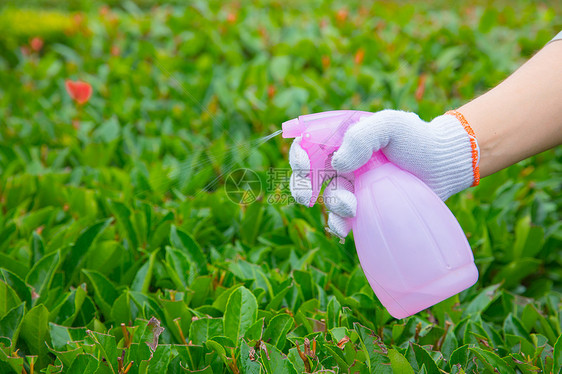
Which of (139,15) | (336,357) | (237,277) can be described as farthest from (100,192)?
(139,15)

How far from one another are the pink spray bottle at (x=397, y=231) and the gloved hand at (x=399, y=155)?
0.13ft

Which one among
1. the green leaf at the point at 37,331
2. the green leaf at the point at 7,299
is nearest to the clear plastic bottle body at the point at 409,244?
the green leaf at the point at 37,331

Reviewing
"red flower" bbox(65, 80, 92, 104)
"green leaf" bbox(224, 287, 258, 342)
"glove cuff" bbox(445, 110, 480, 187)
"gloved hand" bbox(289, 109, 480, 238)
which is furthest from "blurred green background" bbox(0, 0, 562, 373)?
"glove cuff" bbox(445, 110, 480, 187)

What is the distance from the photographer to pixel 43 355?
1.73 m

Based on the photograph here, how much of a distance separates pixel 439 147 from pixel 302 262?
0.73 m

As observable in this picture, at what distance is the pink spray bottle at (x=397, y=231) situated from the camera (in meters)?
1.51

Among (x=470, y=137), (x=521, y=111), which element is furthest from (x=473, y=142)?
(x=521, y=111)

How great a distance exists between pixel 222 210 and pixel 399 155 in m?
1.02

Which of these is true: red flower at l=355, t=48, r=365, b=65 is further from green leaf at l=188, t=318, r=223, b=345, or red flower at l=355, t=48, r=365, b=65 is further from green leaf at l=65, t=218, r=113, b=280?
green leaf at l=188, t=318, r=223, b=345

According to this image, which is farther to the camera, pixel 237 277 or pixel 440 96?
pixel 440 96

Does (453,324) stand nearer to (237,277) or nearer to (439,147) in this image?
(439,147)

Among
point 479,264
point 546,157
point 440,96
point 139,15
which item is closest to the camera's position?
point 479,264

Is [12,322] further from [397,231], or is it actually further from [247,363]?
[397,231]

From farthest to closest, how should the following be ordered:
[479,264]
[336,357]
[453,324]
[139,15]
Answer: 1. [139,15]
2. [479,264]
3. [453,324]
4. [336,357]
